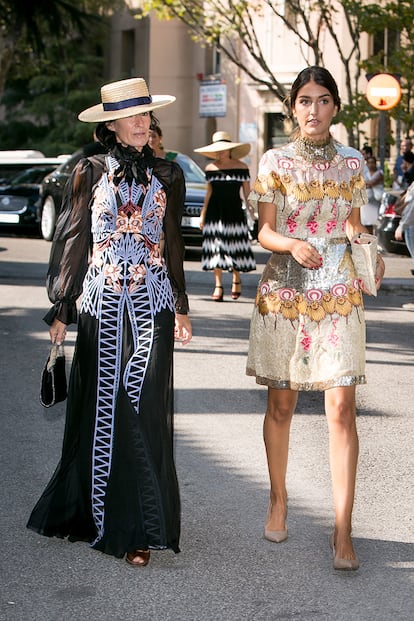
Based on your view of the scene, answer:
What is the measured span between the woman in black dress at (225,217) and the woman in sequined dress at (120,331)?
31.7ft

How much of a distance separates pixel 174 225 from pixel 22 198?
21750 mm

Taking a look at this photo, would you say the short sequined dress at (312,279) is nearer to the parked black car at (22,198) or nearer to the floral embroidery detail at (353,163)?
the floral embroidery detail at (353,163)

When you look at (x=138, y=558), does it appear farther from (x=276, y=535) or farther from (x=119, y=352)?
(x=119, y=352)

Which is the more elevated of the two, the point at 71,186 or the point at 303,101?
the point at 303,101

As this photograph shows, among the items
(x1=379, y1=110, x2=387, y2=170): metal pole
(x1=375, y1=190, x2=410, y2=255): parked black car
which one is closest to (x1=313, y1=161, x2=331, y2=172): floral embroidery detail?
(x1=375, y1=190, x2=410, y2=255): parked black car

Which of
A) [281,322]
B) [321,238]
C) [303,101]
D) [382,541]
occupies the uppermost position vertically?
[303,101]

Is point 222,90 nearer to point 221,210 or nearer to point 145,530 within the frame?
point 221,210

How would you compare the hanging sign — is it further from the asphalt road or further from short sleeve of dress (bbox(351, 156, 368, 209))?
short sleeve of dress (bbox(351, 156, 368, 209))

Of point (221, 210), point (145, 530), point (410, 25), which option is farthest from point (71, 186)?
point (410, 25)

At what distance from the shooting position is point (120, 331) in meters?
5.59

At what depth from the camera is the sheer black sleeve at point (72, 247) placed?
5711 millimetres

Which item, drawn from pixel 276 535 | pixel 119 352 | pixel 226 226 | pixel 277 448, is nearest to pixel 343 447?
pixel 277 448

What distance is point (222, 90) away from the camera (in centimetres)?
4269

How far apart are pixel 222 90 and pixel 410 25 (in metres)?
16.3
